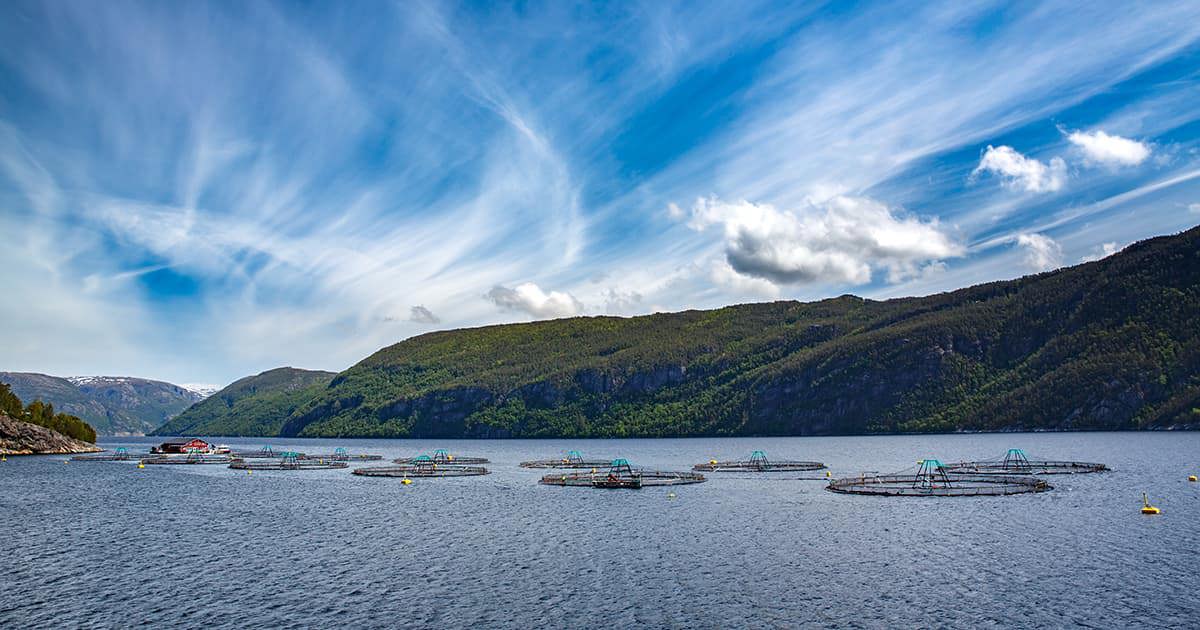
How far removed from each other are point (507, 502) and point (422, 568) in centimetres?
4232

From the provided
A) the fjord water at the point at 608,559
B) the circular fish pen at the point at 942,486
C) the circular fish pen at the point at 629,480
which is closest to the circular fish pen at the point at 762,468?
the circular fish pen at the point at 629,480

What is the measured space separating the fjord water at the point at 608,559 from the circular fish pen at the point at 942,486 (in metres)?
3.44

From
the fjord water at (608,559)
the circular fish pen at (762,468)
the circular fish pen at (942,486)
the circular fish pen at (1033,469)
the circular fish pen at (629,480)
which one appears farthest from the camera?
the circular fish pen at (762,468)

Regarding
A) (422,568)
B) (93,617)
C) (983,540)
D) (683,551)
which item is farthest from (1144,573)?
(93,617)

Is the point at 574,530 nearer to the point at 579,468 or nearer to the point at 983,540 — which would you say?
the point at 983,540

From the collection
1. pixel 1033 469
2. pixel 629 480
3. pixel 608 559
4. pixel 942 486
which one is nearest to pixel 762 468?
pixel 629 480

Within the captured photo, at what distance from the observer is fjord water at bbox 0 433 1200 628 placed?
41656 mm

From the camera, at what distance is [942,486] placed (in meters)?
105

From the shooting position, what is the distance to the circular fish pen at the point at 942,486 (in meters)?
94.4

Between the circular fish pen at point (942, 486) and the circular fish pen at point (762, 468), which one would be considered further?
the circular fish pen at point (762, 468)

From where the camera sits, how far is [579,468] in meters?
163

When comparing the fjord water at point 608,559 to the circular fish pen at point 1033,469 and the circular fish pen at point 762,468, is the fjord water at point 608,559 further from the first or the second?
the circular fish pen at point 762,468

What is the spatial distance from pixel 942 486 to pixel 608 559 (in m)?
66.7

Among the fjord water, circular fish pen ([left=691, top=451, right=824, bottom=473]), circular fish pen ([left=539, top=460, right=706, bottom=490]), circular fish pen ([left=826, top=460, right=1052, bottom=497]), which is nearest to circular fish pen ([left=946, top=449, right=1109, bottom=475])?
circular fish pen ([left=826, top=460, right=1052, bottom=497])
